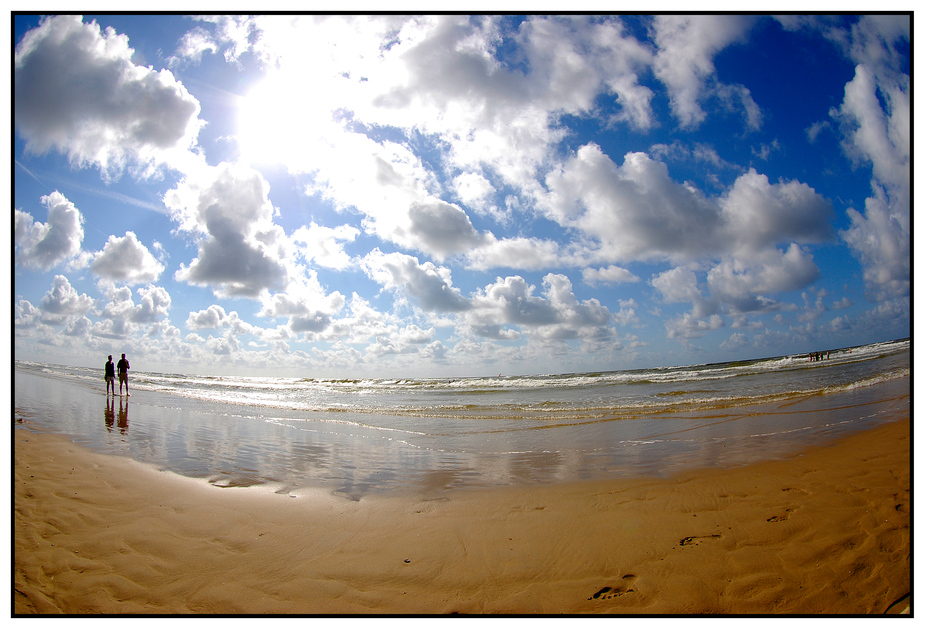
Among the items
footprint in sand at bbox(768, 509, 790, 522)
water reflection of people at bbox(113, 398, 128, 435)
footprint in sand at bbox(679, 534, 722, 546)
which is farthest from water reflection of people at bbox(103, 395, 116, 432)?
footprint in sand at bbox(768, 509, 790, 522)

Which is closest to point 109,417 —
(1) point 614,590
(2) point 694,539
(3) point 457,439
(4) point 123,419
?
(4) point 123,419

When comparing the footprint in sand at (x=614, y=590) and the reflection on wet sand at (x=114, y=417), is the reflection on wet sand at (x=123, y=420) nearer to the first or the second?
the reflection on wet sand at (x=114, y=417)

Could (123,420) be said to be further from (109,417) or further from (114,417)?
(109,417)

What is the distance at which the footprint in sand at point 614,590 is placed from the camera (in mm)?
2822

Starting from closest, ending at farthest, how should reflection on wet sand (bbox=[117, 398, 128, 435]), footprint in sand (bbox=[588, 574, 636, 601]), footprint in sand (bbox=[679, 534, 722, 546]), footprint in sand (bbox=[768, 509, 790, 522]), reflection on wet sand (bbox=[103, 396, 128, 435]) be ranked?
footprint in sand (bbox=[588, 574, 636, 601]), footprint in sand (bbox=[679, 534, 722, 546]), footprint in sand (bbox=[768, 509, 790, 522]), reflection on wet sand (bbox=[117, 398, 128, 435]), reflection on wet sand (bbox=[103, 396, 128, 435])

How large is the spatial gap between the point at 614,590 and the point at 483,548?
1.16 m

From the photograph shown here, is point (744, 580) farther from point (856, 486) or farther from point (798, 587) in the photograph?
point (856, 486)

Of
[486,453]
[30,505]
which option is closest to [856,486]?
[486,453]

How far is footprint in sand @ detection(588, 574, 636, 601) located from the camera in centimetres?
282

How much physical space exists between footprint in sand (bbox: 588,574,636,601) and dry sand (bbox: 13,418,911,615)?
0.03 feet

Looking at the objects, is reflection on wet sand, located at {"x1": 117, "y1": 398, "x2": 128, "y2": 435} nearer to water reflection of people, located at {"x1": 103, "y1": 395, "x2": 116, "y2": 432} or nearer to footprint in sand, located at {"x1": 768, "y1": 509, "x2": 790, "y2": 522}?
water reflection of people, located at {"x1": 103, "y1": 395, "x2": 116, "y2": 432}

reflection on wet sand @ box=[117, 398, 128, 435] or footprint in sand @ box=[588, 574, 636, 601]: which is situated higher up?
footprint in sand @ box=[588, 574, 636, 601]

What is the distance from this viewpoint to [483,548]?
3.53 m

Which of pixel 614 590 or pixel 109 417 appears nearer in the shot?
pixel 614 590
